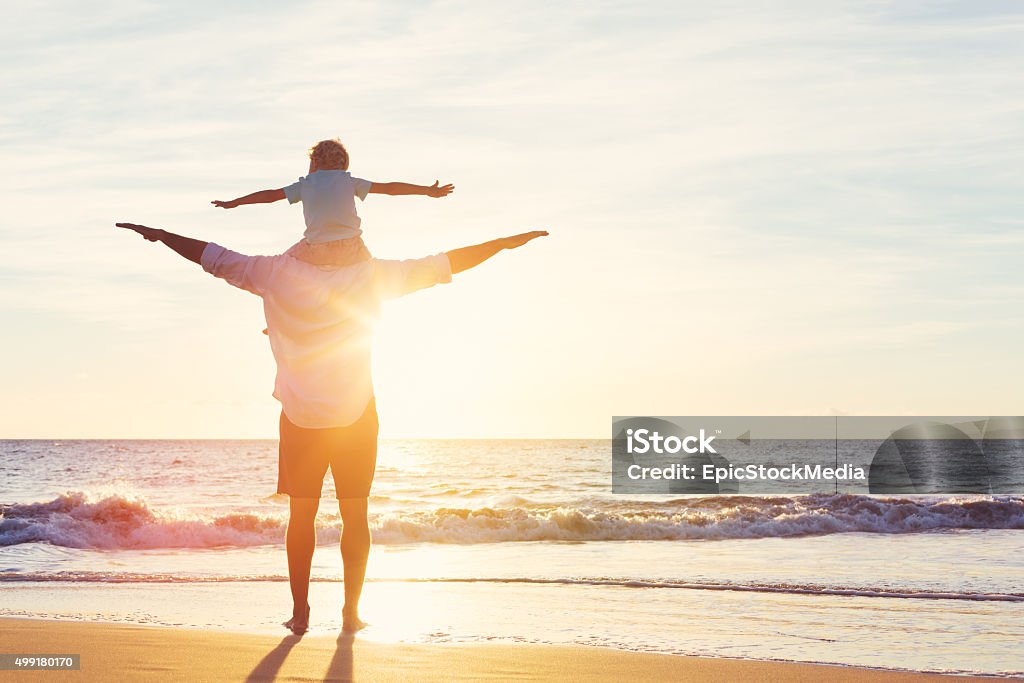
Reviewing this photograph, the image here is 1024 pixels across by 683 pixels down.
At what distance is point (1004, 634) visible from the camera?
6.92 m

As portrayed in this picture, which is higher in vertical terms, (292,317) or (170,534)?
(292,317)

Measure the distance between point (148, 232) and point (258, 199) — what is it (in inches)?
17.2

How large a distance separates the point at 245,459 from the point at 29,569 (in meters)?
38.9

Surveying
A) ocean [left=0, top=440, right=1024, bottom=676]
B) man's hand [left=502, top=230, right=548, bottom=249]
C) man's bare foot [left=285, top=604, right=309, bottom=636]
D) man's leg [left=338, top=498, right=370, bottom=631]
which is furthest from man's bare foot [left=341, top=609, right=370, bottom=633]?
man's hand [left=502, top=230, right=548, bottom=249]

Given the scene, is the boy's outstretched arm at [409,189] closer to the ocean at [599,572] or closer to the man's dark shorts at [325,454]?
the man's dark shorts at [325,454]

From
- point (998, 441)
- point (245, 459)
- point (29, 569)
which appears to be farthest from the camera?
point (998, 441)

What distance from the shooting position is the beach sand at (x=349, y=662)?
3.80 meters

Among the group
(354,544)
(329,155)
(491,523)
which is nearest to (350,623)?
(354,544)

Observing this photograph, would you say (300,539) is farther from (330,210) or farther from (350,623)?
(330,210)

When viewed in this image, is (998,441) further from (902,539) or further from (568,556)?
(568,556)

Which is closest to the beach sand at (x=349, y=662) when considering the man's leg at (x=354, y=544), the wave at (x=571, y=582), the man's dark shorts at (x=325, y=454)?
the man's leg at (x=354, y=544)

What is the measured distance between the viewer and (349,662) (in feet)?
13.0

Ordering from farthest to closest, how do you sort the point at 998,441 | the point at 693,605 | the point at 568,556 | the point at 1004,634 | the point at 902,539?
the point at 998,441, the point at 902,539, the point at 568,556, the point at 693,605, the point at 1004,634

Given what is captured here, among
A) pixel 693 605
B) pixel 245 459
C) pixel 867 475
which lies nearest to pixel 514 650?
pixel 693 605
